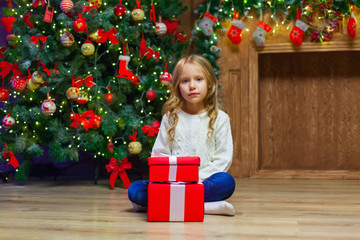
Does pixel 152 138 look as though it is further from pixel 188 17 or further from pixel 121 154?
pixel 188 17

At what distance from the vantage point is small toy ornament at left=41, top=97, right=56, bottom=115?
3088 mm

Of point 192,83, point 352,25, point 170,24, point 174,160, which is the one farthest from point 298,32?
point 174,160

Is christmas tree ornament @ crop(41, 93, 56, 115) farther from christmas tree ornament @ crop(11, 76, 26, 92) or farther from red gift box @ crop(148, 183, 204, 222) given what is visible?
red gift box @ crop(148, 183, 204, 222)

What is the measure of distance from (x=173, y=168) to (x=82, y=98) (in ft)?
4.55

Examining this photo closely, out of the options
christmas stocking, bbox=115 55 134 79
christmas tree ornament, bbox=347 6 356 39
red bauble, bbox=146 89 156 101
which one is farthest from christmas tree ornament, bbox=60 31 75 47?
christmas tree ornament, bbox=347 6 356 39

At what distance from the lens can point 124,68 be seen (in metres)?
3.29

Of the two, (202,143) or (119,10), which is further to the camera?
(119,10)

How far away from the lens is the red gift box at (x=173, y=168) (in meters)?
1.99

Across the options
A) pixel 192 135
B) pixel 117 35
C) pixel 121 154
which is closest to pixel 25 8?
pixel 117 35

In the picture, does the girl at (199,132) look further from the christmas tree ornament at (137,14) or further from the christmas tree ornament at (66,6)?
the christmas tree ornament at (66,6)

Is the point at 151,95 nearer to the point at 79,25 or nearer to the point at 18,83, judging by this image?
the point at 79,25

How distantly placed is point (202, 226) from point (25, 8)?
2.30m

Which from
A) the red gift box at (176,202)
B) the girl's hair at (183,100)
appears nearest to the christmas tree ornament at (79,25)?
the girl's hair at (183,100)

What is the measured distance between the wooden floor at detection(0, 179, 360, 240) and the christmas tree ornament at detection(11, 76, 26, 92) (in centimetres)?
71
